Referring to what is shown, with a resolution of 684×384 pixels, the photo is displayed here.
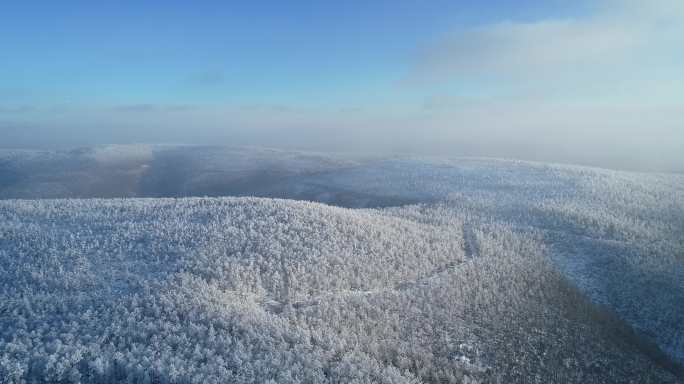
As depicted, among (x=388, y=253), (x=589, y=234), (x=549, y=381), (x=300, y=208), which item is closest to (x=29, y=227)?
(x=300, y=208)

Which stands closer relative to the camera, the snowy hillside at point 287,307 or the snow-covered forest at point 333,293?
the snowy hillside at point 287,307

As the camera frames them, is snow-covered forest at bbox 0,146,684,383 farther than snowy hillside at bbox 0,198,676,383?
Yes

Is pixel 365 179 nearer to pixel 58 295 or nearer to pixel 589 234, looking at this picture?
pixel 589 234

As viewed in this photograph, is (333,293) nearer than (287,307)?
No
